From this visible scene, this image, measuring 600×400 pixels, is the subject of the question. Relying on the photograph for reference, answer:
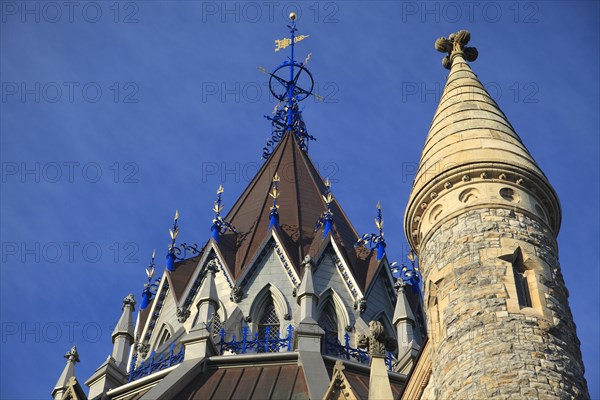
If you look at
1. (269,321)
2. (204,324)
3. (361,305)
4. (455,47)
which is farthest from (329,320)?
(455,47)

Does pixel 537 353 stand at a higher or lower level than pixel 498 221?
lower

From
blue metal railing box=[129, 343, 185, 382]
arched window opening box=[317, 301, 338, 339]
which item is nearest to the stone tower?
blue metal railing box=[129, 343, 185, 382]

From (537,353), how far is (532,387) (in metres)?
0.62

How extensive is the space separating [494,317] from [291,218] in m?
19.9

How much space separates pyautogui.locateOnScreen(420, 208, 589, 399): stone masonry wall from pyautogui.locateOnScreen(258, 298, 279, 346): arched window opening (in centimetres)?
1376

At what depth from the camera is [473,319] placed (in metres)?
15.4

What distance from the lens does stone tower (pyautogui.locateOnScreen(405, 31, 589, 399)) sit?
48.7 ft

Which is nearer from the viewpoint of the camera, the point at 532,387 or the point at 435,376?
the point at 532,387

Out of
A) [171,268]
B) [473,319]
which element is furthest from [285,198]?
[473,319]

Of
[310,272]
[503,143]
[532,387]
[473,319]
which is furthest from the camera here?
[310,272]

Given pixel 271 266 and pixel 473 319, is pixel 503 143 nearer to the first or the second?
pixel 473 319

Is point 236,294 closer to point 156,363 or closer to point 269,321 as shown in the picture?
point 269,321

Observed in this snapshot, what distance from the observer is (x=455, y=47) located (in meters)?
20.5

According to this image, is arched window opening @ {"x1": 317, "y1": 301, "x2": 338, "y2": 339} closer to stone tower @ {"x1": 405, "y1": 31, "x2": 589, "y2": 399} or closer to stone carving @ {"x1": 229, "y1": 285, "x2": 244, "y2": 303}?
stone carving @ {"x1": 229, "y1": 285, "x2": 244, "y2": 303}
